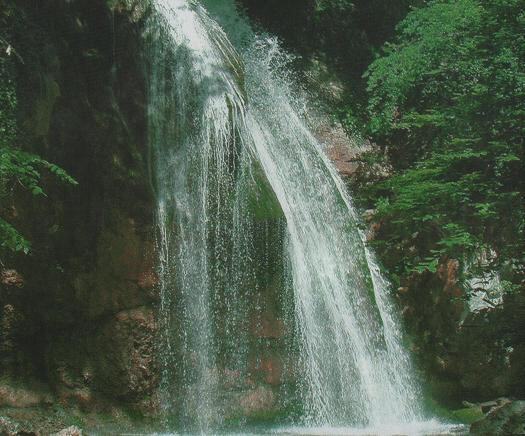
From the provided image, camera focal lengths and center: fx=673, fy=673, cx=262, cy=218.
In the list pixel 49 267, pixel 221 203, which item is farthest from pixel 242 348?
pixel 49 267

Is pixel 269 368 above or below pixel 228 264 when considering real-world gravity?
below

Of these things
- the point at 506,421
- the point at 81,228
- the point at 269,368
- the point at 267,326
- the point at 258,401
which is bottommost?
the point at 506,421

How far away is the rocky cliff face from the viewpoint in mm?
7277

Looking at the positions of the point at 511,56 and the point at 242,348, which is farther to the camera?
the point at 242,348

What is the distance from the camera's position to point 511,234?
6.71 meters

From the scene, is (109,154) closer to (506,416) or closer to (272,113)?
(272,113)

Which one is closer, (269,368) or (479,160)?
(479,160)

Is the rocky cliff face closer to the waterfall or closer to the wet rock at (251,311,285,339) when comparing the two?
the waterfall

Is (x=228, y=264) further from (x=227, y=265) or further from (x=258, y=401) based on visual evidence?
(x=258, y=401)

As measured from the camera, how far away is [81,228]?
7754mm

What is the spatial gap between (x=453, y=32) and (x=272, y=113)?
2.84m

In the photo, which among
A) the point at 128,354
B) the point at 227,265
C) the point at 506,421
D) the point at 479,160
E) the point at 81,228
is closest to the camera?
the point at 506,421

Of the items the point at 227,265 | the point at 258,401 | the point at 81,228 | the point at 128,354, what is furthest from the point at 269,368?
the point at 81,228

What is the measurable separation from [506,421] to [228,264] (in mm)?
3691
